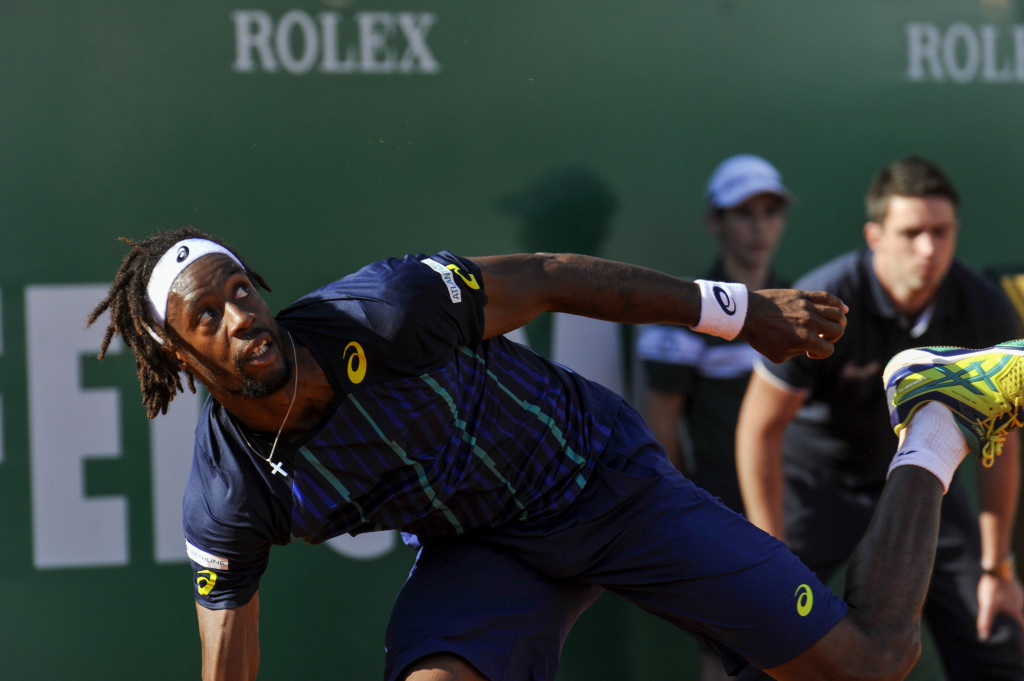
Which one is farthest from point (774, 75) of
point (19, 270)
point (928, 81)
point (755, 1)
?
point (19, 270)

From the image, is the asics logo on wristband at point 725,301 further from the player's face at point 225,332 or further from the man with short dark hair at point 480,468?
the player's face at point 225,332

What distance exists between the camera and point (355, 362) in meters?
2.38

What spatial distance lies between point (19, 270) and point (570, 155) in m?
1.97

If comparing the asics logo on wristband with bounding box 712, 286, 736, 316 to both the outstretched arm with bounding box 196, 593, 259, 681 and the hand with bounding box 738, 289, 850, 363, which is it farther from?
the outstretched arm with bounding box 196, 593, 259, 681

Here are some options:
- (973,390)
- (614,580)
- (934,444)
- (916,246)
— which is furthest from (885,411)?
(614,580)

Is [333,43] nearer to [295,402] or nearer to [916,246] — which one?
[295,402]

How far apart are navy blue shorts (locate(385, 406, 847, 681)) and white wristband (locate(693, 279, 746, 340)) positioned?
0.42m

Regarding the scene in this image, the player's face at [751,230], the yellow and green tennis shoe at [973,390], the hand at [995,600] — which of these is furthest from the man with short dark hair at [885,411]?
the yellow and green tennis shoe at [973,390]

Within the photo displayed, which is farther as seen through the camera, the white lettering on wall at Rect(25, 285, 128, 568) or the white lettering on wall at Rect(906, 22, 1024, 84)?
the white lettering on wall at Rect(906, 22, 1024, 84)

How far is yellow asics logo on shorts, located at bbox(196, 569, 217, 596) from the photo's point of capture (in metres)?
2.48

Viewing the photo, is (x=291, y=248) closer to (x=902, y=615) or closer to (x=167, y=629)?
(x=167, y=629)

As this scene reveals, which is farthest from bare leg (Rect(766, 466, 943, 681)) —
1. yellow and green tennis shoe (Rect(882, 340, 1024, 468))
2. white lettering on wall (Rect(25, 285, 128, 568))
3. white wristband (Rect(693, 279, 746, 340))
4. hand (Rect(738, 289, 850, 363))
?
white lettering on wall (Rect(25, 285, 128, 568))

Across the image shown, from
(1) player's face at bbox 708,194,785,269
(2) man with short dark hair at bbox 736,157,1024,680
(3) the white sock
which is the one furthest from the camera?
(1) player's face at bbox 708,194,785,269

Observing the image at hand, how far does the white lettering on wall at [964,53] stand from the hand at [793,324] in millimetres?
1907
